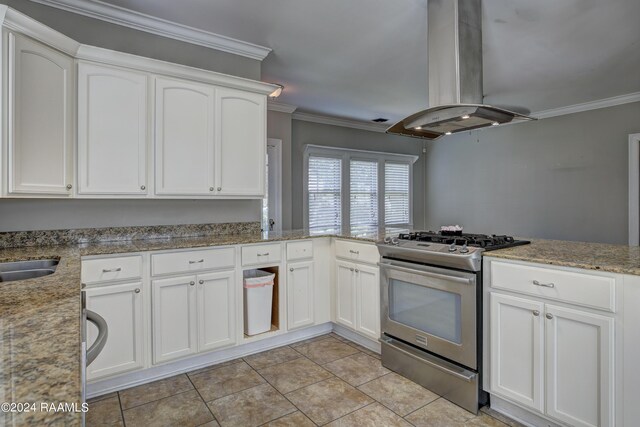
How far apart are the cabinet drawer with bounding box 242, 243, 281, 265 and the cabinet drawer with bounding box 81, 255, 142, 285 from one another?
75 cm

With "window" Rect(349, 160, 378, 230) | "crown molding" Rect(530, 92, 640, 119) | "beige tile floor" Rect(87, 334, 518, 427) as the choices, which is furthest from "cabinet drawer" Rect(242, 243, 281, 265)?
"crown molding" Rect(530, 92, 640, 119)

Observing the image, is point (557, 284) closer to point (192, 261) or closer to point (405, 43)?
point (192, 261)

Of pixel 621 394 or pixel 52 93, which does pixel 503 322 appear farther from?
pixel 52 93

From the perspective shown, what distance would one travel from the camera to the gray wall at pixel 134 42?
2516 mm

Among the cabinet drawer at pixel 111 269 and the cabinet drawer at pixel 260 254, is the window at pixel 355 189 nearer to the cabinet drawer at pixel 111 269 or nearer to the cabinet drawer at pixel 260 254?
the cabinet drawer at pixel 260 254

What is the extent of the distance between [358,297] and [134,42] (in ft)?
8.94

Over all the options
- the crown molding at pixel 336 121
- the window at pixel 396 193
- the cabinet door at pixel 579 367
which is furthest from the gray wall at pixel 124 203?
the window at pixel 396 193

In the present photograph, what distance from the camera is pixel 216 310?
2.66 m

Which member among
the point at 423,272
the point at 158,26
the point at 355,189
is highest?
the point at 158,26

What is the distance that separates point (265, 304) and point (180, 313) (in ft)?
2.24

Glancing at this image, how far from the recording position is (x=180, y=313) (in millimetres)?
2512

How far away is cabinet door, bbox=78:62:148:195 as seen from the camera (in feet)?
7.87

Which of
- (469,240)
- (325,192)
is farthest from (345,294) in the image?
(325,192)

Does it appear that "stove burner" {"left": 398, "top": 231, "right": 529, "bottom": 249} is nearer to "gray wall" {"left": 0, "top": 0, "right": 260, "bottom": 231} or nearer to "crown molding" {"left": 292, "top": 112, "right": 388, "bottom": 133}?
"gray wall" {"left": 0, "top": 0, "right": 260, "bottom": 231}
